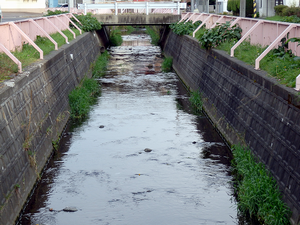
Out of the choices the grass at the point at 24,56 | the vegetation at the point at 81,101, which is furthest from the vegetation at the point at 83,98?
the grass at the point at 24,56

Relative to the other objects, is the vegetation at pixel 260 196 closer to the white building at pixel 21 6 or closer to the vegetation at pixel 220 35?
the vegetation at pixel 220 35

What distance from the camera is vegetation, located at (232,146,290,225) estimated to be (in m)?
7.33

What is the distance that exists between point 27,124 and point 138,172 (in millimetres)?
2538

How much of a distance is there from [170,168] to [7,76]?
3.95 meters

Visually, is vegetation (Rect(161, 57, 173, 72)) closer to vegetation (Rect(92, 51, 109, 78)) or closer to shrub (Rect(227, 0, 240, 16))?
vegetation (Rect(92, 51, 109, 78))

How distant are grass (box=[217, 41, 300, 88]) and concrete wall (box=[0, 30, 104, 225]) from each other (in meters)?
4.95

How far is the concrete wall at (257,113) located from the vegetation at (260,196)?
15 centimetres

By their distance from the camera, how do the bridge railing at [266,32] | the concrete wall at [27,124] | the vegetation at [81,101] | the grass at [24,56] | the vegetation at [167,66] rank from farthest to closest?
the vegetation at [167,66]
the vegetation at [81,101]
the bridge railing at [266,32]
the grass at [24,56]
the concrete wall at [27,124]

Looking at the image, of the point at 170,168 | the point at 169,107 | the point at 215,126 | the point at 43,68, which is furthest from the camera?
the point at 169,107

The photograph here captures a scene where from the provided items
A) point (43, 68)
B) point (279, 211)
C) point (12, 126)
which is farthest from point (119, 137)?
point (279, 211)

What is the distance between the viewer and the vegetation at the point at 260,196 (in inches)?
289

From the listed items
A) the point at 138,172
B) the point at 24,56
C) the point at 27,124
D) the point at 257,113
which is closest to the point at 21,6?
the point at 24,56

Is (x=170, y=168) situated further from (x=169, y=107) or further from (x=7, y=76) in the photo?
(x=169, y=107)

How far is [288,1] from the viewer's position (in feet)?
135
